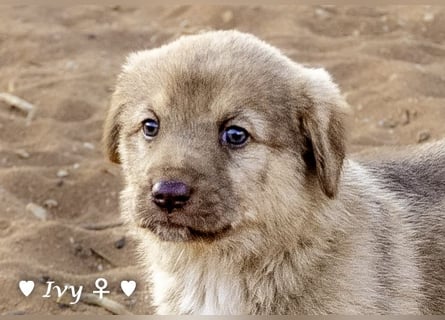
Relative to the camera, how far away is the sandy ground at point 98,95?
466 centimetres

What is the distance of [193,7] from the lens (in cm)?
755

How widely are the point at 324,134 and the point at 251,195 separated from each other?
0.33 m

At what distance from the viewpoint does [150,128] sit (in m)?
3.48

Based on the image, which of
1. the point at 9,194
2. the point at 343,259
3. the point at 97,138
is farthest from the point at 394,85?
the point at 343,259

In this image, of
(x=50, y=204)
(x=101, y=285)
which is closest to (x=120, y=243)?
(x=101, y=285)

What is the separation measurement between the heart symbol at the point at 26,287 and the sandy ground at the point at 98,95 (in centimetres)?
2

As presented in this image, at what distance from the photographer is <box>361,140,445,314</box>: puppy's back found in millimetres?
3793

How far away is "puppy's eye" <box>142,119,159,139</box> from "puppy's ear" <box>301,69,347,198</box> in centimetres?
49

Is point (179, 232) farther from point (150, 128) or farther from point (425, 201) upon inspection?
point (425, 201)

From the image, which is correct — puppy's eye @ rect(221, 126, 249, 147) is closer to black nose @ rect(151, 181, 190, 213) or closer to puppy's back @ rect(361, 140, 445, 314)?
black nose @ rect(151, 181, 190, 213)

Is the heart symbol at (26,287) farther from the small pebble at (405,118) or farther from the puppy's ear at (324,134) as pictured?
the small pebble at (405,118)

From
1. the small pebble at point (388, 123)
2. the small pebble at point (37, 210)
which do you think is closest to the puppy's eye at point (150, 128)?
the small pebble at point (37, 210)

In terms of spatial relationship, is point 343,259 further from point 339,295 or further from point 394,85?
point 394,85

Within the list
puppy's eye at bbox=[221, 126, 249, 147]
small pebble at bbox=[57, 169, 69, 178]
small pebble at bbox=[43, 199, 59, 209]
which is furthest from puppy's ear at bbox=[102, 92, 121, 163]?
small pebble at bbox=[57, 169, 69, 178]
